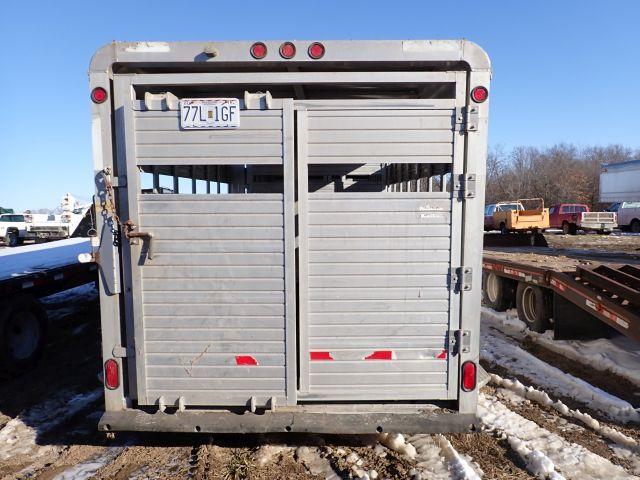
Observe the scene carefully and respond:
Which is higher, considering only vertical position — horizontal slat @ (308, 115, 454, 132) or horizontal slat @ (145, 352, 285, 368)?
horizontal slat @ (308, 115, 454, 132)

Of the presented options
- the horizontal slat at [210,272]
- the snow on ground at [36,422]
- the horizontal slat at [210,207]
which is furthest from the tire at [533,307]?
the snow on ground at [36,422]

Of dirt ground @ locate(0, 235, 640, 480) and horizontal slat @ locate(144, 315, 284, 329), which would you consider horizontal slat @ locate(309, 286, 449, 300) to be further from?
dirt ground @ locate(0, 235, 640, 480)

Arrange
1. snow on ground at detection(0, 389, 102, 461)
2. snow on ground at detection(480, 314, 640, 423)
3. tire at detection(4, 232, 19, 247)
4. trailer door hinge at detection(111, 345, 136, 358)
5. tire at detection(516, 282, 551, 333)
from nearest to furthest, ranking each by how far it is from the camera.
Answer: trailer door hinge at detection(111, 345, 136, 358) → snow on ground at detection(0, 389, 102, 461) → snow on ground at detection(480, 314, 640, 423) → tire at detection(516, 282, 551, 333) → tire at detection(4, 232, 19, 247)

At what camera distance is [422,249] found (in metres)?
3.03

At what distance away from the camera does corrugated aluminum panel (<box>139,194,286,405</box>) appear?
3023mm

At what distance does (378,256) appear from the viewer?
3.05 metres

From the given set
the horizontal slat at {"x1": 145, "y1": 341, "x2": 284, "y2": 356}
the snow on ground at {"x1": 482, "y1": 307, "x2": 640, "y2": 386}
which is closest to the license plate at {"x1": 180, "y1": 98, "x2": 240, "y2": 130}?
the horizontal slat at {"x1": 145, "y1": 341, "x2": 284, "y2": 356}

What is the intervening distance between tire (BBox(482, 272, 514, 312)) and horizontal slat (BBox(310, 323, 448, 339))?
5498 mm

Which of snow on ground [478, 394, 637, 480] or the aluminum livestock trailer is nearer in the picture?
the aluminum livestock trailer

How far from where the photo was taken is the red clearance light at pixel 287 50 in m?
2.92

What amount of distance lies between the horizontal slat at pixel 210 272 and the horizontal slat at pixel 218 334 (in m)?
0.40

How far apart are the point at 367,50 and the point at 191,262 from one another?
1.99m

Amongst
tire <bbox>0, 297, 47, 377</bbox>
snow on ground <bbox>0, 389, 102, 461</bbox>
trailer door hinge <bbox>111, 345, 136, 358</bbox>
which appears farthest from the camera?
tire <bbox>0, 297, 47, 377</bbox>

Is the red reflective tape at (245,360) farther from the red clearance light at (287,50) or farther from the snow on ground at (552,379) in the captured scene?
the snow on ground at (552,379)
